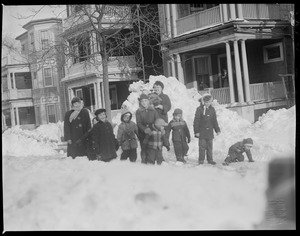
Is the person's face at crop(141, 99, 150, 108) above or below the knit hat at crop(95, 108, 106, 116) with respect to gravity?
above

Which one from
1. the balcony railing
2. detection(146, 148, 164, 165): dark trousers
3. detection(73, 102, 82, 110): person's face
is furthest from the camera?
the balcony railing

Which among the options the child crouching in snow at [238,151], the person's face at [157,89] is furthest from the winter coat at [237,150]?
the person's face at [157,89]

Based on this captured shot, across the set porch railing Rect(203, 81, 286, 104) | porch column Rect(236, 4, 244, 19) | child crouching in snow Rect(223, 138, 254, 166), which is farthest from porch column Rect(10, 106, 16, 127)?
porch column Rect(236, 4, 244, 19)

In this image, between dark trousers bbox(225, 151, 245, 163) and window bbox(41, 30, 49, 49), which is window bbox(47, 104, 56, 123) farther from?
dark trousers bbox(225, 151, 245, 163)

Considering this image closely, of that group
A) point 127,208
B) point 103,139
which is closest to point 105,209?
point 127,208

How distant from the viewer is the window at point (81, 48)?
682 centimetres

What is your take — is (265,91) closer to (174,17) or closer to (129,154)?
(174,17)

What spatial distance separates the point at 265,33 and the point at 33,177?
424 cm

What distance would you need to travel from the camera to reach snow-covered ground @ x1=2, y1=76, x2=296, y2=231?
5781mm

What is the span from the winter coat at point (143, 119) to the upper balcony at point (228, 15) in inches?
58.9

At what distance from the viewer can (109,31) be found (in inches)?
266

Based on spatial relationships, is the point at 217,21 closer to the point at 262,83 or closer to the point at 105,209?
the point at 262,83

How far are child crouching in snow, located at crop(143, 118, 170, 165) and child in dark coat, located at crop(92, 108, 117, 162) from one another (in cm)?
50

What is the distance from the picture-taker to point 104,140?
21.2ft
